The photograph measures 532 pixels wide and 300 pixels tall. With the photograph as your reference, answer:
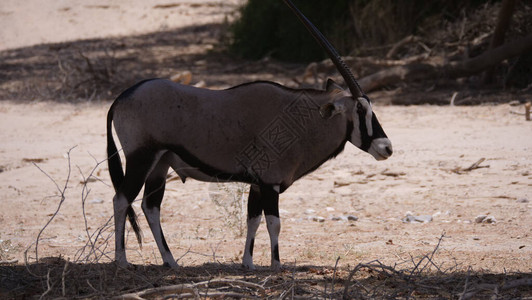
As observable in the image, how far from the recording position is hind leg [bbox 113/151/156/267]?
504cm

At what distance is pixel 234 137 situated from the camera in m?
5.10

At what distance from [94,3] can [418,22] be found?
13066 millimetres

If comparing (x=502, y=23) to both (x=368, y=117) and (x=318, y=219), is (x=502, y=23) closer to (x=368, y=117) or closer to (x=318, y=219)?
(x=318, y=219)

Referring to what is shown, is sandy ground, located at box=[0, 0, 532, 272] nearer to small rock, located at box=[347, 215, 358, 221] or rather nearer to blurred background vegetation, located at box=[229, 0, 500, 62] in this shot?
small rock, located at box=[347, 215, 358, 221]

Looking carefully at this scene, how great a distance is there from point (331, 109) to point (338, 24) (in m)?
12.3

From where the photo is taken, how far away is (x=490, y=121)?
424 inches

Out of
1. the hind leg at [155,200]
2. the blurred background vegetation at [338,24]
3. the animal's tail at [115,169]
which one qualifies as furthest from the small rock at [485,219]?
the blurred background vegetation at [338,24]

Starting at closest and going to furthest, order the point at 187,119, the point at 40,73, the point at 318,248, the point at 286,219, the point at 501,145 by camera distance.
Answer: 1. the point at 187,119
2. the point at 318,248
3. the point at 286,219
4. the point at 501,145
5. the point at 40,73

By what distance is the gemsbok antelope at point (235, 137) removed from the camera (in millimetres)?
5051

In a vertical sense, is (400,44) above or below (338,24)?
below

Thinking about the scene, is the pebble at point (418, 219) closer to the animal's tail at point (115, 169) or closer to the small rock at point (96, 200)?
the animal's tail at point (115, 169)

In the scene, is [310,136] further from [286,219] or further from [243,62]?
[243,62]

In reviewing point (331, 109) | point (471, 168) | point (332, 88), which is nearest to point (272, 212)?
point (331, 109)

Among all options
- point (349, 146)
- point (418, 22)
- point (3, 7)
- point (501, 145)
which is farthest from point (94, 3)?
point (501, 145)
